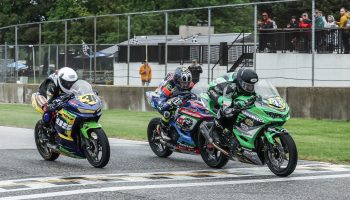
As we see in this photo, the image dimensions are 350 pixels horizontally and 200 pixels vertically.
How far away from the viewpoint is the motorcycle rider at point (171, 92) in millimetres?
13023

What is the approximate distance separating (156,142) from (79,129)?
6.35 ft

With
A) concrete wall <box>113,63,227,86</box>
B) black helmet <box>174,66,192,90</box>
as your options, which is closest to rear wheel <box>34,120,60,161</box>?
black helmet <box>174,66,192,90</box>

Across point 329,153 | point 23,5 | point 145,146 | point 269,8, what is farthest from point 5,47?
point 23,5

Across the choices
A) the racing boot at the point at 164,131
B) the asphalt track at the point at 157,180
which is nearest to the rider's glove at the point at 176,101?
the racing boot at the point at 164,131

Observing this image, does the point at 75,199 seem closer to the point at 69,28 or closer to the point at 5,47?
the point at 69,28

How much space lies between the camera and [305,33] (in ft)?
68.4

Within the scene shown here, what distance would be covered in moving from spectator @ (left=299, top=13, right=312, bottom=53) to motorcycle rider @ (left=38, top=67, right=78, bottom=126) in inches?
370

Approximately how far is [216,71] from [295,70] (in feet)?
9.19

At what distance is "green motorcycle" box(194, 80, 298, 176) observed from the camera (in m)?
10.6

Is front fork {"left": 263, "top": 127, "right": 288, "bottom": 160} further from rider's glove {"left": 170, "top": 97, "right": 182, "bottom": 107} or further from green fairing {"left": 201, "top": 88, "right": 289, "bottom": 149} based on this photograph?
rider's glove {"left": 170, "top": 97, "right": 182, "bottom": 107}

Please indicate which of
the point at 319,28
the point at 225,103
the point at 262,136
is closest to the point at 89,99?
the point at 225,103

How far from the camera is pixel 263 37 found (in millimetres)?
21875

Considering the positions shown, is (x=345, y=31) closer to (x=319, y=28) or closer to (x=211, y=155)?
(x=319, y=28)

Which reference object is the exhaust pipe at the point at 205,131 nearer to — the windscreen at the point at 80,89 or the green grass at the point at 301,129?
the windscreen at the point at 80,89
